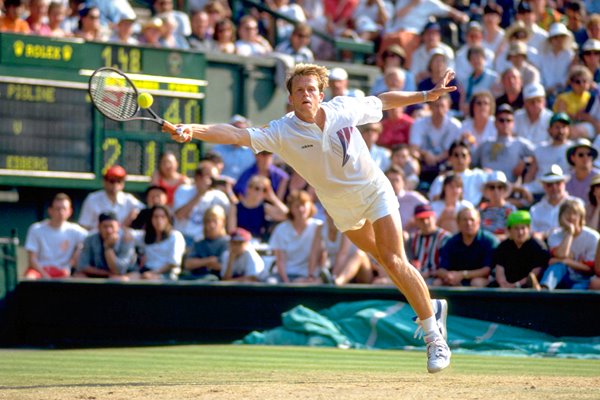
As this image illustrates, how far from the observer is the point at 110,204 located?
47.2 ft

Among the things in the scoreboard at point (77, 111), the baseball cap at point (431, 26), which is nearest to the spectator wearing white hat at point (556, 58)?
the baseball cap at point (431, 26)

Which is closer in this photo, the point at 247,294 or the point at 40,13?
the point at 247,294

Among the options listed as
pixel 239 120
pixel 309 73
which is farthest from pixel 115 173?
pixel 309 73

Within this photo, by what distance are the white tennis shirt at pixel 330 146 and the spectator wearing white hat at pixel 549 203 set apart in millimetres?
4501

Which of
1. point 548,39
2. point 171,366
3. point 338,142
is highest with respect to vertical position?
point 548,39

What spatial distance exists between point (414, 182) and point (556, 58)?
11.0ft

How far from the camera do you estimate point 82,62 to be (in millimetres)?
14430

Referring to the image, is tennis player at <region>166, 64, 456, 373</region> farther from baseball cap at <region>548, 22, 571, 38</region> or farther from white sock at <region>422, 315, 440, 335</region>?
baseball cap at <region>548, 22, 571, 38</region>

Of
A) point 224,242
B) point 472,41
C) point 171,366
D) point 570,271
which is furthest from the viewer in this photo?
point 472,41

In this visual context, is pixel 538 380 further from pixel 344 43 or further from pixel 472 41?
pixel 344 43

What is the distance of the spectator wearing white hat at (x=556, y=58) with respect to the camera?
1608 centimetres

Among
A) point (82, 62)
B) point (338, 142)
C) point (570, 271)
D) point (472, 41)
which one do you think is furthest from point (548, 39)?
point (338, 142)

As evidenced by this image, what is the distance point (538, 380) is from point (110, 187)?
7.15m

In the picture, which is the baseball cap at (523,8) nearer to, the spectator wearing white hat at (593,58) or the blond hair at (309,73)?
the spectator wearing white hat at (593,58)
